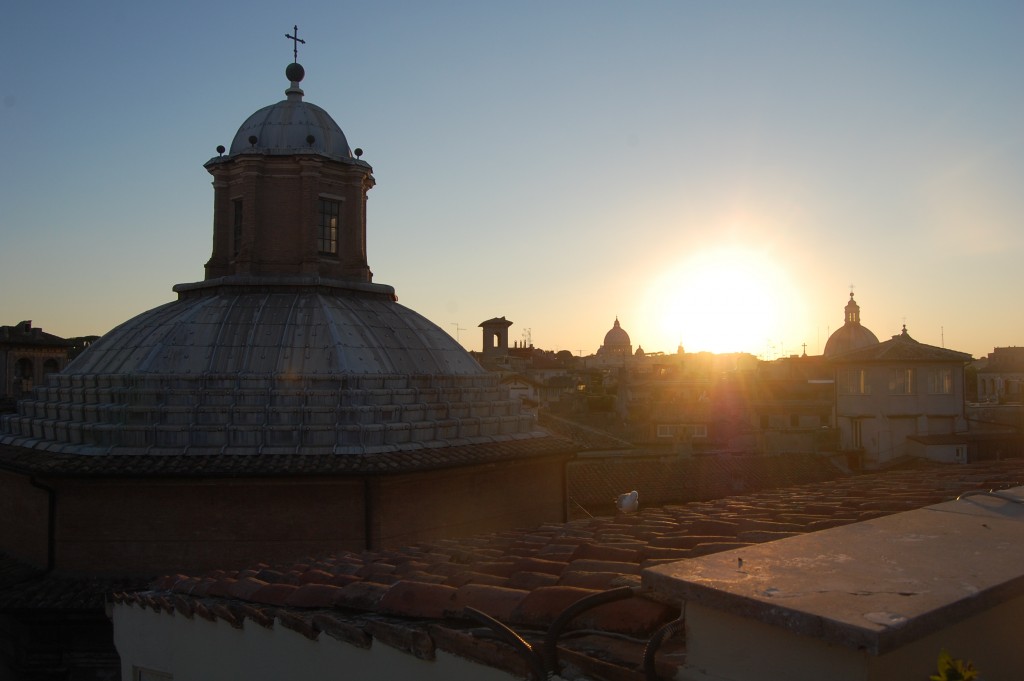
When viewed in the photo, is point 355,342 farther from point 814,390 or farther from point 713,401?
point 814,390

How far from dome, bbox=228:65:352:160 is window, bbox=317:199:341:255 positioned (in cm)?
78

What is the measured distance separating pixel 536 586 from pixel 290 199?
11.8m

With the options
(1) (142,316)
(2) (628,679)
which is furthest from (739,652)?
(1) (142,316)

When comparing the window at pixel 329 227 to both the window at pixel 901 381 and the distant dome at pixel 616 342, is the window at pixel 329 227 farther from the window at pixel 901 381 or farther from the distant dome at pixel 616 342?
the distant dome at pixel 616 342

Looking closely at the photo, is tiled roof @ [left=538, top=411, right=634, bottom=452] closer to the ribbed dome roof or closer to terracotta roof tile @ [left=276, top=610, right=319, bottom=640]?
the ribbed dome roof

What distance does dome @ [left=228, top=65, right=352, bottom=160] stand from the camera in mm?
14055

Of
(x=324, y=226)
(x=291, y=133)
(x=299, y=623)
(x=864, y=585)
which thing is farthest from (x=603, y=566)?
(x=291, y=133)

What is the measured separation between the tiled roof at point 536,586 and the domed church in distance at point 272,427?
4.45 meters

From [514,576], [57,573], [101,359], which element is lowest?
[57,573]

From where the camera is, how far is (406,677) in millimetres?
2977

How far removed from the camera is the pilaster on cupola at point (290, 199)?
1379 cm

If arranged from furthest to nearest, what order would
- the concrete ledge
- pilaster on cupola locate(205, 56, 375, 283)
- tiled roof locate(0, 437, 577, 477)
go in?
pilaster on cupola locate(205, 56, 375, 283) → tiled roof locate(0, 437, 577, 477) → the concrete ledge

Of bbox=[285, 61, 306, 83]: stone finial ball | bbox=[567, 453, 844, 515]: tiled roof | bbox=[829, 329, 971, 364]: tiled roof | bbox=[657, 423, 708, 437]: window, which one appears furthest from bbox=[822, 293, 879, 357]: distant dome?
bbox=[285, 61, 306, 83]: stone finial ball

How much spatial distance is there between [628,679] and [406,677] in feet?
3.68
